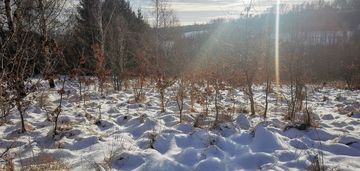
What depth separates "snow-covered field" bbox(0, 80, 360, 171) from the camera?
12.4 feet

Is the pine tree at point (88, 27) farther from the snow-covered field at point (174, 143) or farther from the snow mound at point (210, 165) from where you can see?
the snow mound at point (210, 165)

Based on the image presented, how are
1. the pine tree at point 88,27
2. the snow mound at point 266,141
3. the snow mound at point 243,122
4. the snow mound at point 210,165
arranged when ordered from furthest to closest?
1. the pine tree at point 88,27
2. the snow mound at point 243,122
3. the snow mound at point 266,141
4. the snow mound at point 210,165

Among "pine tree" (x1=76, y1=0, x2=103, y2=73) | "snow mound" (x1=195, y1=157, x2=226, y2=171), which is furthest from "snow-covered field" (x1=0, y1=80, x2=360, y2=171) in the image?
"pine tree" (x1=76, y1=0, x2=103, y2=73)

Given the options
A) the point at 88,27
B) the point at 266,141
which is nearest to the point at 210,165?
the point at 266,141

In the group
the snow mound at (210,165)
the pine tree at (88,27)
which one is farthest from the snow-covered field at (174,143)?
the pine tree at (88,27)

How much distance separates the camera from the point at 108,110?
6.75 metres

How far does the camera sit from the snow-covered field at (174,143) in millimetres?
3785

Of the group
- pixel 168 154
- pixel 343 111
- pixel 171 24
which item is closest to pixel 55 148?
pixel 168 154

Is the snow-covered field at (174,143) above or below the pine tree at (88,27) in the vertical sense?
below

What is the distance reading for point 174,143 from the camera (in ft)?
14.9

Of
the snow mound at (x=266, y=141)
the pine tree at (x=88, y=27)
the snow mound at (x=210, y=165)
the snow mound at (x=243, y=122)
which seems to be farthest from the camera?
the pine tree at (x=88, y=27)

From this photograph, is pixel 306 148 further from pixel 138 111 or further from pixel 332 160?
pixel 138 111

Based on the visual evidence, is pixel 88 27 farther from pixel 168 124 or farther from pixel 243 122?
pixel 243 122

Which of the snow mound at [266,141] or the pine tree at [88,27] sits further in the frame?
the pine tree at [88,27]
